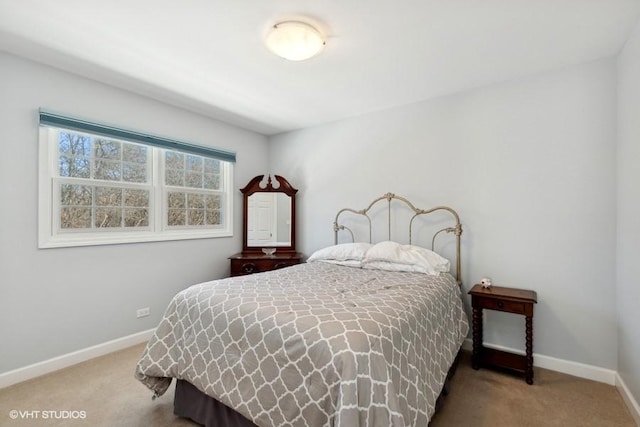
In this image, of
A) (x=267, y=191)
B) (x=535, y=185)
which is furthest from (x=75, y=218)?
(x=535, y=185)

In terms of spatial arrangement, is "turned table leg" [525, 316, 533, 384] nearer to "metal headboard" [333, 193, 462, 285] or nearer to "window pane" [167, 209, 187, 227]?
"metal headboard" [333, 193, 462, 285]

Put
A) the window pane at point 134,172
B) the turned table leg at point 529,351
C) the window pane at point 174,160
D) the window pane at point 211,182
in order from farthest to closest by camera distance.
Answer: the window pane at point 211,182 → the window pane at point 174,160 → the window pane at point 134,172 → the turned table leg at point 529,351

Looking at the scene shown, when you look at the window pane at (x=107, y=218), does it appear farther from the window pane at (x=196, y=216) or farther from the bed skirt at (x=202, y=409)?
the bed skirt at (x=202, y=409)

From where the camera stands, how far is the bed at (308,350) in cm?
125

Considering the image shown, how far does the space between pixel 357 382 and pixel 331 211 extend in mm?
2742

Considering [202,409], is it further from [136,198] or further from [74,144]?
[74,144]

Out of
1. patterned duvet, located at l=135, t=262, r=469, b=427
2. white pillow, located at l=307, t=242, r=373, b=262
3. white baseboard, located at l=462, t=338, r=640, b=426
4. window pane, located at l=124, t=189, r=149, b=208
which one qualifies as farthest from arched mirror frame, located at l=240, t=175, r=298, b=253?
white baseboard, located at l=462, t=338, r=640, b=426

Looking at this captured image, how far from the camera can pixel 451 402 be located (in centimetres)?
205

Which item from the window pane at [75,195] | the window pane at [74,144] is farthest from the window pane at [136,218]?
the window pane at [74,144]

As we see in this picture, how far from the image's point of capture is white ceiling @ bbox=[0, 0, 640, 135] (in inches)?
70.1

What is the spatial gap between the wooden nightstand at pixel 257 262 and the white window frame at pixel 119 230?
0.45 meters

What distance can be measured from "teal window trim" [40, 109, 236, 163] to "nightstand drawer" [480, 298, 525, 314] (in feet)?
10.5

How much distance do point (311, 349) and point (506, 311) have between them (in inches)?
72.2

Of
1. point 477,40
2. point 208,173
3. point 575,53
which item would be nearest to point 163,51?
point 208,173
